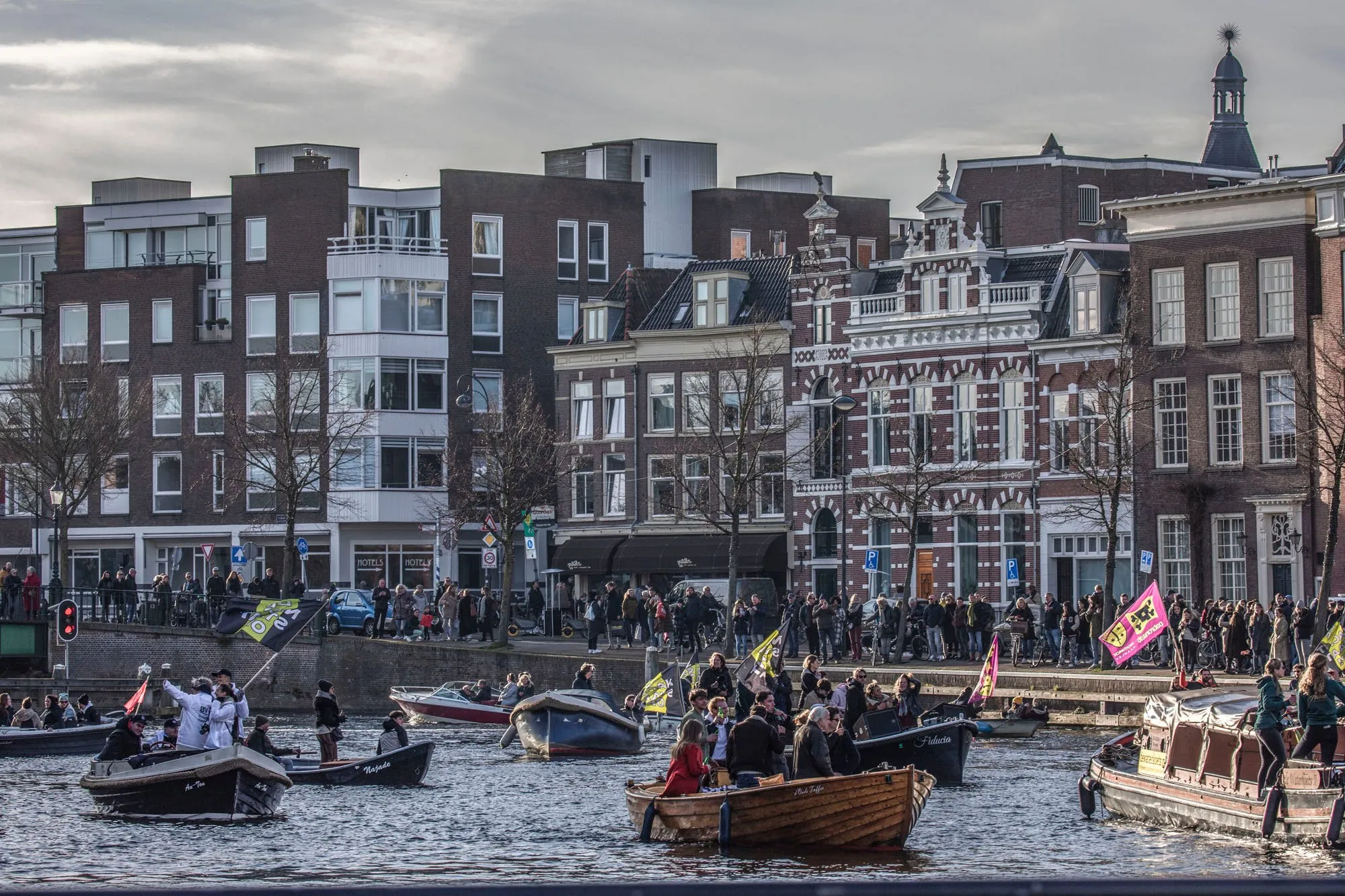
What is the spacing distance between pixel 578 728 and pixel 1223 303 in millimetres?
25761

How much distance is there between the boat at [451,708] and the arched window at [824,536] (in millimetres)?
20222

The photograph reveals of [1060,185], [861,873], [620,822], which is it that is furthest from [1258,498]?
[861,873]

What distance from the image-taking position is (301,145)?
319ft

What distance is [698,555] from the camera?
79.2 meters

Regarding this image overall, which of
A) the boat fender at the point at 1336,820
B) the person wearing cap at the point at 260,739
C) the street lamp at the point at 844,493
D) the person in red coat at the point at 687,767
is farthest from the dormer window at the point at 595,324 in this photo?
the boat fender at the point at 1336,820

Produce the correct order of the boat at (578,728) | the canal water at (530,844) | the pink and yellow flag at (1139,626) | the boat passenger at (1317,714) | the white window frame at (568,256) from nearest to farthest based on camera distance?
the canal water at (530,844), the boat passenger at (1317,714), the pink and yellow flag at (1139,626), the boat at (578,728), the white window frame at (568,256)

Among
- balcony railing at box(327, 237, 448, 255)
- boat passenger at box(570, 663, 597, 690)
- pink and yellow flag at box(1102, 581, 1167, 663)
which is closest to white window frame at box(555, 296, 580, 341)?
balcony railing at box(327, 237, 448, 255)

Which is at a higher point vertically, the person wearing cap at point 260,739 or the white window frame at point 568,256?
the white window frame at point 568,256

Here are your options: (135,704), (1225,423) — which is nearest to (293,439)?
(1225,423)

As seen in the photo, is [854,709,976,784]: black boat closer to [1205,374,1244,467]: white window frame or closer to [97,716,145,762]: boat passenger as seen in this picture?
[97,716,145,762]: boat passenger

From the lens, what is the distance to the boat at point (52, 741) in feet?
158

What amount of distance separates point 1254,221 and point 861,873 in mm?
39104

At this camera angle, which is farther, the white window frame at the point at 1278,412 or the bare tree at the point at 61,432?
the bare tree at the point at 61,432

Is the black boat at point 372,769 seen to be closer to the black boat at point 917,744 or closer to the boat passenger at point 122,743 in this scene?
the boat passenger at point 122,743
